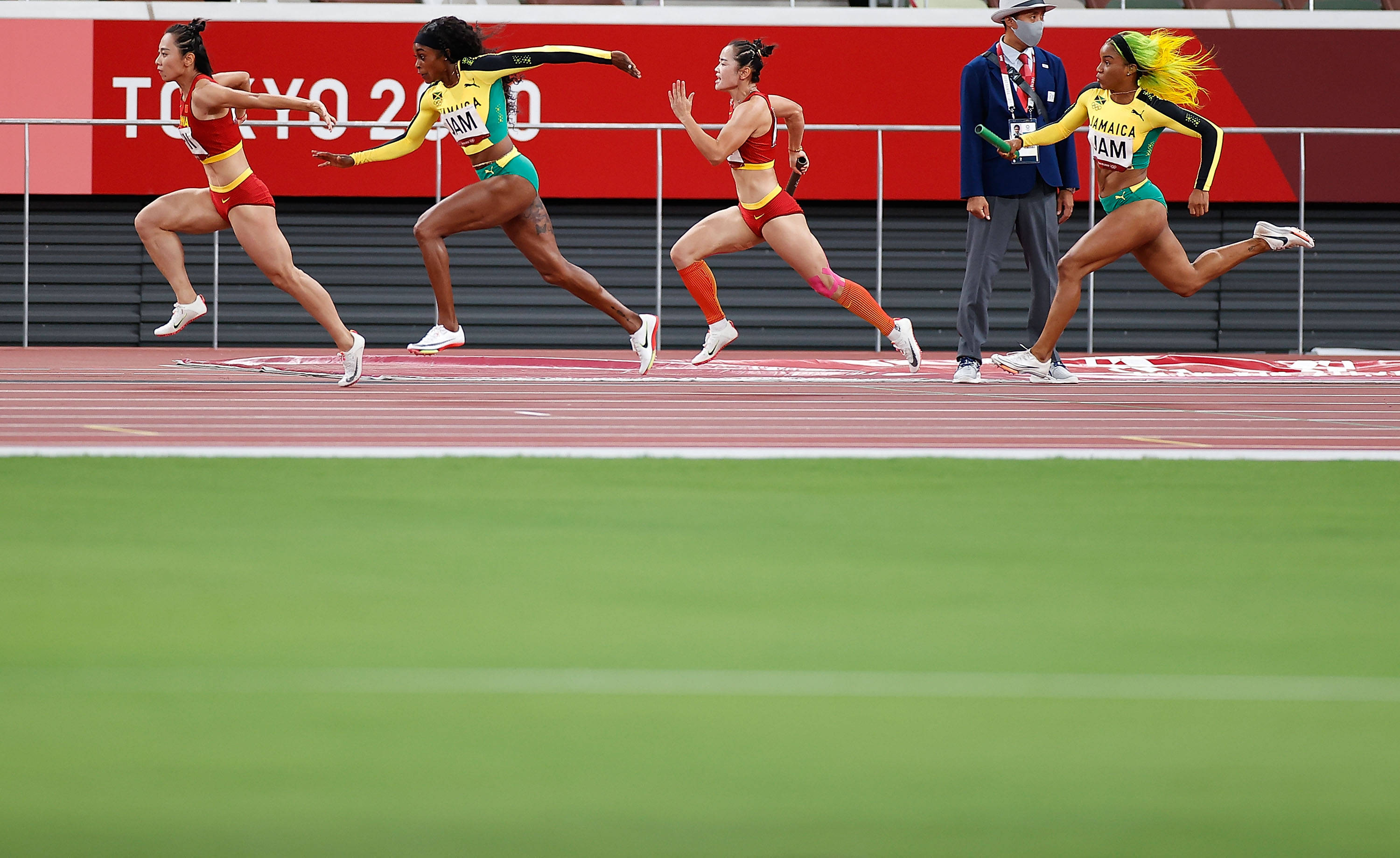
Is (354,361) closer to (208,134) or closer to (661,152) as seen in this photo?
(208,134)

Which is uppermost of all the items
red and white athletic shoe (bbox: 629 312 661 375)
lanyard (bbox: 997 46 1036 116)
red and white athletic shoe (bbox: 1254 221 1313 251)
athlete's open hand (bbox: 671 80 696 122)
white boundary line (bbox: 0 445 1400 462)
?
lanyard (bbox: 997 46 1036 116)

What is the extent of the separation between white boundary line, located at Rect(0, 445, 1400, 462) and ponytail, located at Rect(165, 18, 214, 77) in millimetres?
3928

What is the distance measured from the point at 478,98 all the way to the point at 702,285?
68.9 inches

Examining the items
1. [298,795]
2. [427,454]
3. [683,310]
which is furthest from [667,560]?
[683,310]

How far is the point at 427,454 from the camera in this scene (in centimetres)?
680

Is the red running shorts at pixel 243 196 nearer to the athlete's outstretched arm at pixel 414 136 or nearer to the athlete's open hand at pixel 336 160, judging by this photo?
the athlete's open hand at pixel 336 160

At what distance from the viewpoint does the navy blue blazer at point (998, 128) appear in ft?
37.7

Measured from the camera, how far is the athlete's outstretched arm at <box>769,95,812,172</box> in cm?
1173

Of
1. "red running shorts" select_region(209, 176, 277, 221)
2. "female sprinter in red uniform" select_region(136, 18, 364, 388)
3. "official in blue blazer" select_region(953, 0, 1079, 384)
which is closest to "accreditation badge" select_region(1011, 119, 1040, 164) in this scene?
"official in blue blazer" select_region(953, 0, 1079, 384)

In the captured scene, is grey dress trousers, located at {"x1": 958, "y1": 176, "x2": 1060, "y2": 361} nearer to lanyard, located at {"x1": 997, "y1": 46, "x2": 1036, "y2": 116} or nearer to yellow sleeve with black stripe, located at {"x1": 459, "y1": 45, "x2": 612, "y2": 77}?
lanyard, located at {"x1": 997, "y1": 46, "x2": 1036, "y2": 116}

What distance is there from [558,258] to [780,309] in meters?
5.28

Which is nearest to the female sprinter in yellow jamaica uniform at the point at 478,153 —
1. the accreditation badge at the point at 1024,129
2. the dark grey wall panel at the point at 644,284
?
the accreditation badge at the point at 1024,129

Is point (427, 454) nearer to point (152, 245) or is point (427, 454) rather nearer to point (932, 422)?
point (932, 422)

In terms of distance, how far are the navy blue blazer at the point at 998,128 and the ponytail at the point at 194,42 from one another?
4274 mm
